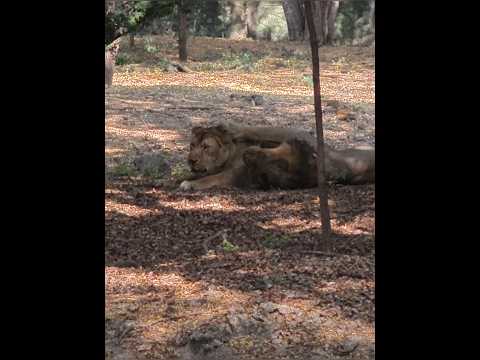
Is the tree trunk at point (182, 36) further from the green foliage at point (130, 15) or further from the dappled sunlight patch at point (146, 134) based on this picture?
the green foliage at point (130, 15)

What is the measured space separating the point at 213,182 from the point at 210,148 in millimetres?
319

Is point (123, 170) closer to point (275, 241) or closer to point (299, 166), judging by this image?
point (299, 166)

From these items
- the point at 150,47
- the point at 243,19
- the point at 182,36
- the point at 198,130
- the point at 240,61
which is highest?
the point at 243,19

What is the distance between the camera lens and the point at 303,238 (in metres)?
6.20

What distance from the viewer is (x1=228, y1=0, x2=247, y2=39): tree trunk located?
24.7 metres

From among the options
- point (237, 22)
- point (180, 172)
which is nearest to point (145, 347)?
point (180, 172)

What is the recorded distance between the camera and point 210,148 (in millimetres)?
7816

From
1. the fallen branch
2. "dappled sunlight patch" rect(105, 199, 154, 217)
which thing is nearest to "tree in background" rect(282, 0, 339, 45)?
"dappled sunlight patch" rect(105, 199, 154, 217)

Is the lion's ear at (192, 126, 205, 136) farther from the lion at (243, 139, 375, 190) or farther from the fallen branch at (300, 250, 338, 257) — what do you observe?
the fallen branch at (300, 250, 338, 257)

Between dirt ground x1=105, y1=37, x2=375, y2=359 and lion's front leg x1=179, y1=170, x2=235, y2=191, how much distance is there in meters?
0.13

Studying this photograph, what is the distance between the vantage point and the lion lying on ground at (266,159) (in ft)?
24.8
